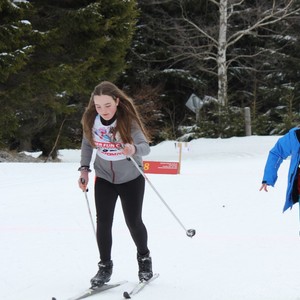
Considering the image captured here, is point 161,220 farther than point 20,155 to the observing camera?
No

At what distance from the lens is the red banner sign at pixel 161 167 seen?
37.0ft

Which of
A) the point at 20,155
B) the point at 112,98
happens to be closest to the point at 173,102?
Answer: the point at 20,155

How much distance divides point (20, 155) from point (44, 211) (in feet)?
28.4

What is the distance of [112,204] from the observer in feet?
13.4

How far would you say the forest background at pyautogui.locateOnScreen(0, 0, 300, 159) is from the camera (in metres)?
13.7

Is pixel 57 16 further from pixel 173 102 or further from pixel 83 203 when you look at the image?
pixel 173 102

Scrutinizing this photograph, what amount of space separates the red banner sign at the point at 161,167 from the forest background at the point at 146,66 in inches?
149

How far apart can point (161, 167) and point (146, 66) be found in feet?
48.7

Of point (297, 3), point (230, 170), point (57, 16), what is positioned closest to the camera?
point (230, 170)

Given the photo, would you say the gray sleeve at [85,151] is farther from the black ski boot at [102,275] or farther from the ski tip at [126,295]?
the ski tip at [126,295]

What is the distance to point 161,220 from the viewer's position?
279 inches

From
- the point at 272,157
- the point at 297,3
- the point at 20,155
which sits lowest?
the point at 20,155

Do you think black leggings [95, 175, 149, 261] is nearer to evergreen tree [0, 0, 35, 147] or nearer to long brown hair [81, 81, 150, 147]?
long brown hair [81, 81, 150, 147]

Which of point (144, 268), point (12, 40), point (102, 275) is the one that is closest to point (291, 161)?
point (144, 268)
